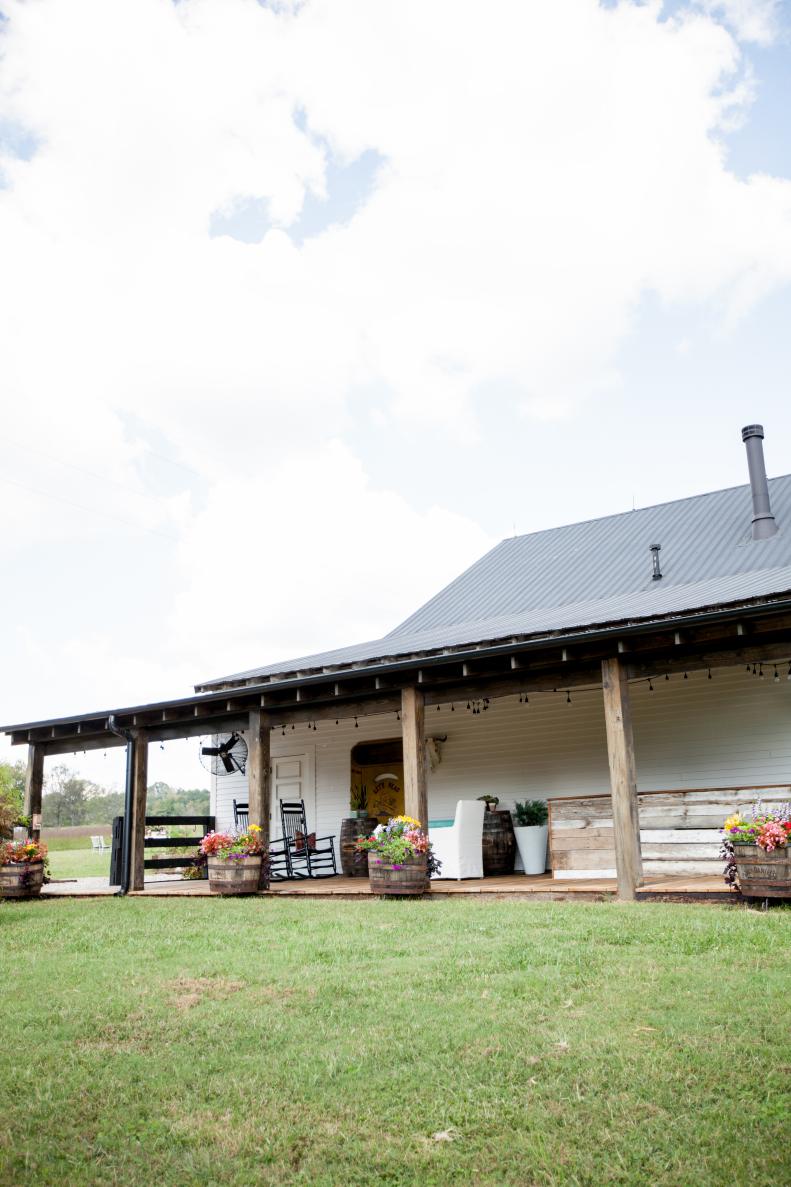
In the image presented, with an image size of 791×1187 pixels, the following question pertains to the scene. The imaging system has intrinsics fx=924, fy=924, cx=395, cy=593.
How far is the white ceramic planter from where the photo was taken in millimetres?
10336

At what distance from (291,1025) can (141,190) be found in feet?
43.3

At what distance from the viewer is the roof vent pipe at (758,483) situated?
Answer: 12.3 meters

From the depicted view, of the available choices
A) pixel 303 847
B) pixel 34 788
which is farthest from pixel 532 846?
pixel 34 788

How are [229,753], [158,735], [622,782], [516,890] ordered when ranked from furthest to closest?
[229,753] < [158,735] < [516,890] < [622,782]

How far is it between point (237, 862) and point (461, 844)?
2309mm

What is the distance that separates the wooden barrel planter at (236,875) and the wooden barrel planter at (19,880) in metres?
2.55

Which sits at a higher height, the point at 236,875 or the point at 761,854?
the point at 761,854

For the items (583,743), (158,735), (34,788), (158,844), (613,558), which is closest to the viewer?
(583,743)

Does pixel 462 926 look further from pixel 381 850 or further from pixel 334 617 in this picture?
pixel 334 617

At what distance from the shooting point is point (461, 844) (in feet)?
31.7

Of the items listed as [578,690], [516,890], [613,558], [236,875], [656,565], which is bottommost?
[516,890]

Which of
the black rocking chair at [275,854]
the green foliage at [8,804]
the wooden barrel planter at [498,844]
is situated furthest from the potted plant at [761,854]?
the green foliage at [8,804]

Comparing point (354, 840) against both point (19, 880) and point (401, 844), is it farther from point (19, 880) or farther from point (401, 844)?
point (19, 880)

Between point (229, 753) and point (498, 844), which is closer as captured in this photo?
point (498, 844)
